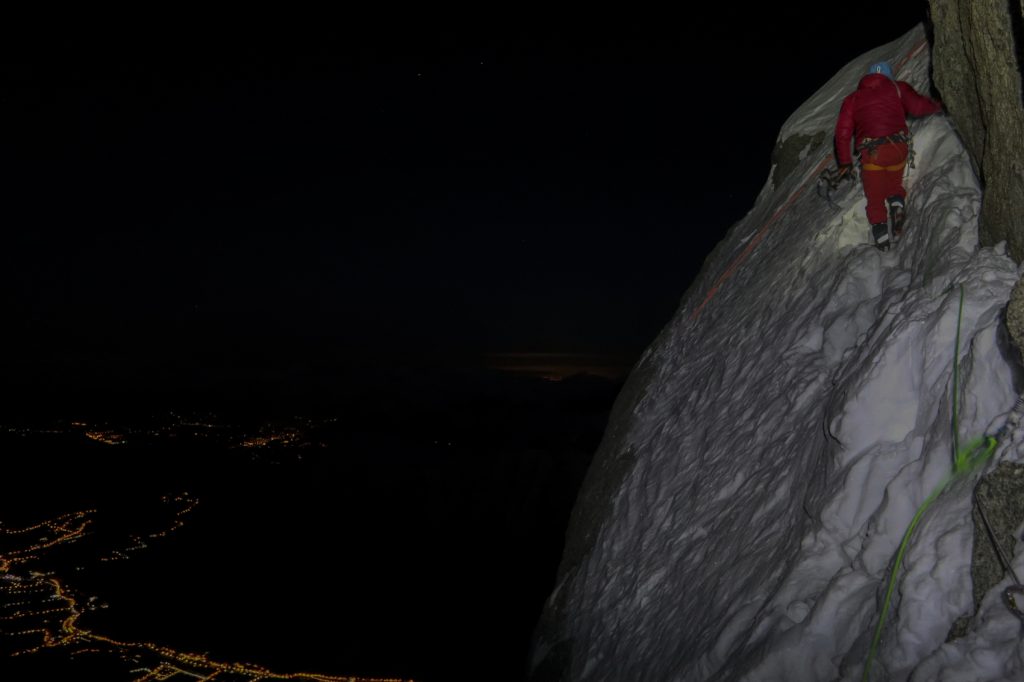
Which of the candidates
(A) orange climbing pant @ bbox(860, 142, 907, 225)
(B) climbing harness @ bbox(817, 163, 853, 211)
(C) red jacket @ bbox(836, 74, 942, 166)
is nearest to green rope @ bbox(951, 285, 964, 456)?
(A) orange climbing pant @ bbox(860, 142, 907, 225)

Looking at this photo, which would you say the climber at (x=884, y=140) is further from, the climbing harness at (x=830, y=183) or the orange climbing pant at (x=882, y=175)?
the climbing harness at (x=830, y=183)

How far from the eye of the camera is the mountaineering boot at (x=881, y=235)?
6.81 m

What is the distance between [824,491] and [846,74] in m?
10.7

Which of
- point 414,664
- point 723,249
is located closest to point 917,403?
point 723,249

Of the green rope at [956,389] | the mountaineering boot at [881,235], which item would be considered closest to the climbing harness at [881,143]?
the mountaineering boot at [881,235]

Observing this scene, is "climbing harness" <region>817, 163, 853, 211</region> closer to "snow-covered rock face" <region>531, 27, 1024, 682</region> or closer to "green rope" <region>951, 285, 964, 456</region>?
"snow-covered rock face" <region>531, 27, 1024, 682</region>

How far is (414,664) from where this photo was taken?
88250 millimetres

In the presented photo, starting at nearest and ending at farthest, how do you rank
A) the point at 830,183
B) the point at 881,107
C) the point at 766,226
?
the point at 881,107
the point at 830,183
the point at 766,226

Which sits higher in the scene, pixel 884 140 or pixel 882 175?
pixel 884 140

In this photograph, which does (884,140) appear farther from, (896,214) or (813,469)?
(813,469)

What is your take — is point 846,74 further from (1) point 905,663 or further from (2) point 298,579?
(2) point 298,579

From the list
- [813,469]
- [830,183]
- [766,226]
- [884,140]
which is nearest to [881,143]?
[884,140]

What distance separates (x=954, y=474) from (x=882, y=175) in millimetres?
3736

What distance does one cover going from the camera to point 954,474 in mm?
4172
